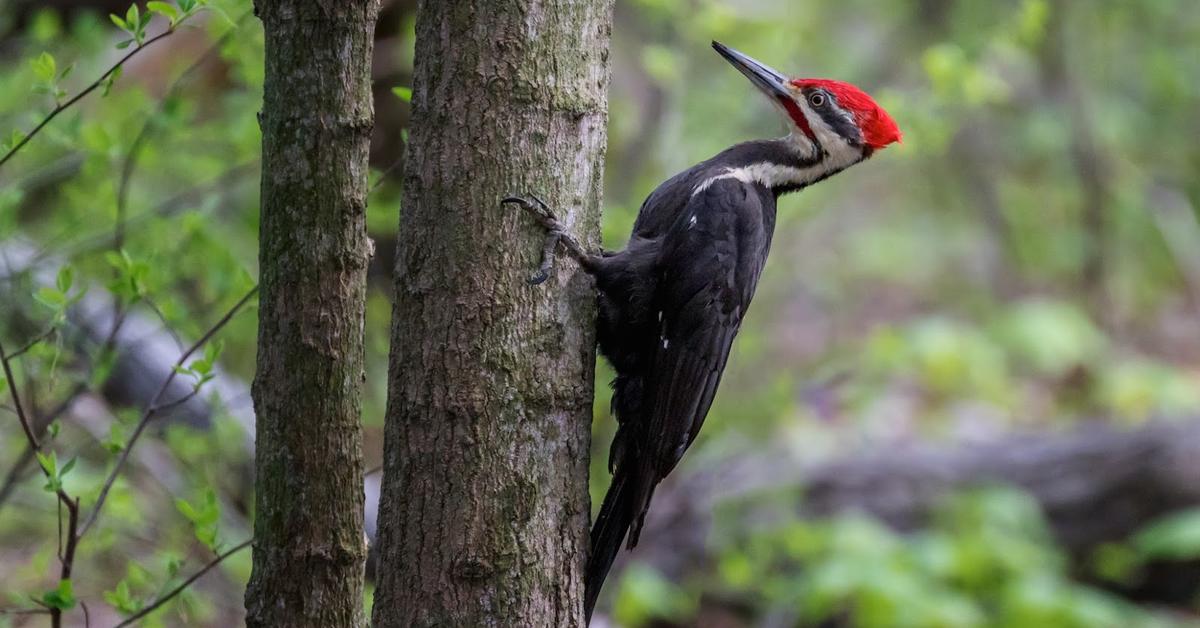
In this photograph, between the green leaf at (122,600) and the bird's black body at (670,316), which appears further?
the bird's black body at (670,316)

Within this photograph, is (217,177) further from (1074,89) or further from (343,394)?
(1074,89)

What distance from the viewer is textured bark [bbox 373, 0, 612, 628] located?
1.85m

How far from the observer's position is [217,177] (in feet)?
11.0

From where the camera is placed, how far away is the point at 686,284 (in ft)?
8.46

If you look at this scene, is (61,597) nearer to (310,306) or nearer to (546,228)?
Result: (310,306)

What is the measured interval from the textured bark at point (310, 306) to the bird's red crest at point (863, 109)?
1.42 metres

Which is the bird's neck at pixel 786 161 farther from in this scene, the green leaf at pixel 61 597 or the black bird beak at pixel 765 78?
the green leaf at pixel 61 597

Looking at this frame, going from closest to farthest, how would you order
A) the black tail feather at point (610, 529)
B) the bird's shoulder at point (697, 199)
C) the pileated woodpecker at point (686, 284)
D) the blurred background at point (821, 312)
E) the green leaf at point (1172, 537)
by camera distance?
the black tail feather at point (610, 529) → the pileated woodpecker at point (686, 284) → the bird's shoulder at point (697, 199) → the blurred background at point (821, 312) → the green leaf at point (1172, 537)

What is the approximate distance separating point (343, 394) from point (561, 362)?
0.37 meters

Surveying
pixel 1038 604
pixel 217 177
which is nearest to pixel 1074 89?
pixel 1038 604

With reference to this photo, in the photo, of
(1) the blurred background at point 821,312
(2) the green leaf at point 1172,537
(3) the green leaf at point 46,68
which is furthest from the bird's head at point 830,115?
(2) the green leaf at point 1172,537

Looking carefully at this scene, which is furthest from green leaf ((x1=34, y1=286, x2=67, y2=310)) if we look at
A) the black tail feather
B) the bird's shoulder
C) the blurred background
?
the bird's shoulder

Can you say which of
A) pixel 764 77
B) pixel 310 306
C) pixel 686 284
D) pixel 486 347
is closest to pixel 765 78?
pixel 764 77

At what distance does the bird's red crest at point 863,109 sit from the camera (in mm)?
2877
